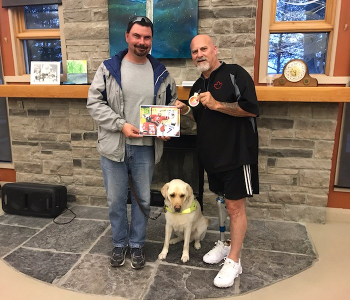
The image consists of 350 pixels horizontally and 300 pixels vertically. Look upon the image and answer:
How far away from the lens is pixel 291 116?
3.02 m

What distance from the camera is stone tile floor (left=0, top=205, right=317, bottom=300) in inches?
85.9

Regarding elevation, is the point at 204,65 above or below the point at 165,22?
below

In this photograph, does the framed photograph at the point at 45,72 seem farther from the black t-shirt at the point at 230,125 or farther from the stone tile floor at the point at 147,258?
the black t-shirt at the point at 230,125

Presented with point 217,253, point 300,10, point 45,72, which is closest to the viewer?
point 217,253

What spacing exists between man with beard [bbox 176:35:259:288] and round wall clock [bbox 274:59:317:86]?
0.98 m

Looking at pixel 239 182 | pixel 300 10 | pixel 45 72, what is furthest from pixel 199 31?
pixel 45 72

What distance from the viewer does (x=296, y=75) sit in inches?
111

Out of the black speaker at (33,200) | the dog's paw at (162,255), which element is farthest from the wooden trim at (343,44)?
the black speaker at (33,200)

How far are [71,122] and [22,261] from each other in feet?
5.20

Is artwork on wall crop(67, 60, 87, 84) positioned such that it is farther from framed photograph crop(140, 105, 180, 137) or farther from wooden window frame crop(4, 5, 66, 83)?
framed photograph crop(140, 105, 180, 137)

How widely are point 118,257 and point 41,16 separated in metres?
2.91

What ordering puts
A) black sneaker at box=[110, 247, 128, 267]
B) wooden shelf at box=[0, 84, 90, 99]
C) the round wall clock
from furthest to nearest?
wooden shelf at box=[0, 84, 90, 99], the round wall clock, black sneaker at box=[110, 247, 128, 267]

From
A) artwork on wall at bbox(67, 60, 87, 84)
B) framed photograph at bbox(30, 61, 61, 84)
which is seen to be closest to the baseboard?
artwork on wall at bbox(67, 60, 87, 84)

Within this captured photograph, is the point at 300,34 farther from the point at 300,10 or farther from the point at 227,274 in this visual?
the point at 227,274
